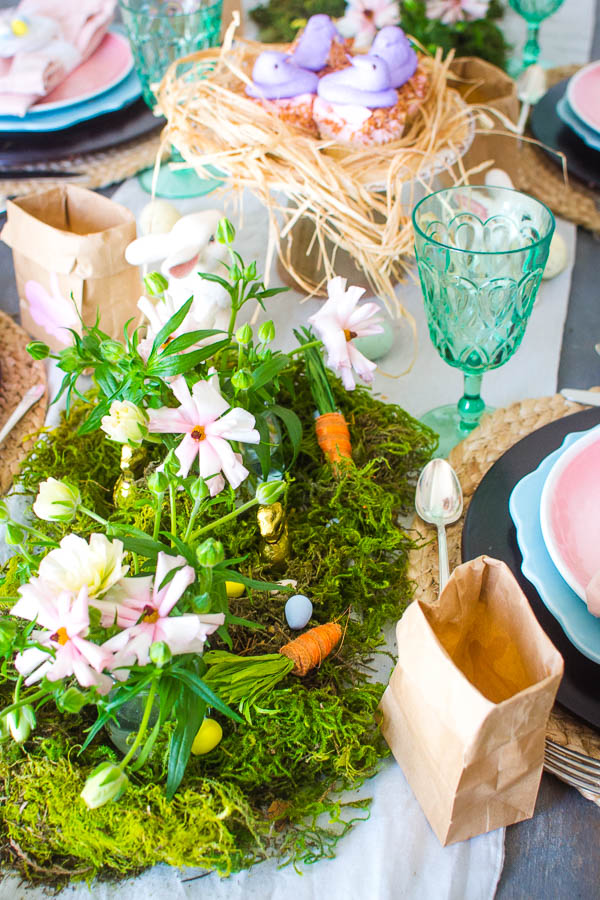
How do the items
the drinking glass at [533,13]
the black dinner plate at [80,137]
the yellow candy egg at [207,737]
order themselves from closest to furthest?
the yellow candy egg at [207,737], the black dinner plate at [80,137], the drinking glass at [533,13]

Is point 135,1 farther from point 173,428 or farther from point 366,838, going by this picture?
point 366,838

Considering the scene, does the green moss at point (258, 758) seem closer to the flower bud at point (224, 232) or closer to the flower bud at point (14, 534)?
the flower bud at point (14, 534)

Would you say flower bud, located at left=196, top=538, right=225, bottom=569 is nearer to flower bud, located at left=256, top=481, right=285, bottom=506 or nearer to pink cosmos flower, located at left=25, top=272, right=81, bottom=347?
flower bud, located at left=256, top=481, right=285, bottom=506

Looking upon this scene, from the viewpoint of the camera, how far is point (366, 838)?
1.50 ft

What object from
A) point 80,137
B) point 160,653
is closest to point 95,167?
point 80,137

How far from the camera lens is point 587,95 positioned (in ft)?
3.33

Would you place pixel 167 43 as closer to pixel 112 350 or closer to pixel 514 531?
pixel 112 350

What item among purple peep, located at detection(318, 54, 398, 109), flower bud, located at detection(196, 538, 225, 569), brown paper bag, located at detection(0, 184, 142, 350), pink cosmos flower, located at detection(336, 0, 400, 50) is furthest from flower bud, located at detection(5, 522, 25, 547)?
pink cosmos flower, located at detection(336, 0, 400, 50)

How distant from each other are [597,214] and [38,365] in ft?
2.29

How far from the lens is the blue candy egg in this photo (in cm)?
53

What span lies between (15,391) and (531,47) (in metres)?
1.02

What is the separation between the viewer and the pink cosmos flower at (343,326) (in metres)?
0.57

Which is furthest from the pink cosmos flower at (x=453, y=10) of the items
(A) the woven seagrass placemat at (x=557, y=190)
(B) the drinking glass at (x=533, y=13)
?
(A) the woven seagrass placemat at (x=557, y=190)

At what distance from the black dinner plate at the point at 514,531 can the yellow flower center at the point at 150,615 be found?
23cm
